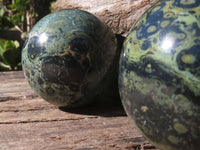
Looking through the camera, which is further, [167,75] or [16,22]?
[16,22]

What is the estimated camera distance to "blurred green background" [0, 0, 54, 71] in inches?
178

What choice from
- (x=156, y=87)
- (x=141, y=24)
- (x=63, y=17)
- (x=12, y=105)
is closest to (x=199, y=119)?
(x=156, y=87)

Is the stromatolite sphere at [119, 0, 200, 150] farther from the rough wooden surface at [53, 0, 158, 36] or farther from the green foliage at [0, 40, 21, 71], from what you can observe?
the green foliage at [0, 40, 21, 71]

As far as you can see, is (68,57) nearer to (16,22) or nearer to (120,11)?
(120,11)

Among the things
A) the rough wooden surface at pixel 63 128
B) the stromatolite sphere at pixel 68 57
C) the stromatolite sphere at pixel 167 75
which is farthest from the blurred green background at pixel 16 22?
the stromatolite sphere at pixel 167 75

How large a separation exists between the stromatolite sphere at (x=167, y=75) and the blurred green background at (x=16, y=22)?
337 centimetres

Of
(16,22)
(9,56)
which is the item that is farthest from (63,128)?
(16,22)

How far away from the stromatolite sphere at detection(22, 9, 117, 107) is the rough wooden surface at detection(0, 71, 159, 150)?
169 millimetres

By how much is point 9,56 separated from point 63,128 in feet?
9.37

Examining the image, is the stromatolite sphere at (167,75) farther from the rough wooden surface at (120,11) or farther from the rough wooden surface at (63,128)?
the rough wooden surface at (120,11)

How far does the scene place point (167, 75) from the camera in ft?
4.32

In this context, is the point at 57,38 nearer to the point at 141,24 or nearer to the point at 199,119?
the point at 141,24

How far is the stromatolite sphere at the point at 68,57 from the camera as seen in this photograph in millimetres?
1937

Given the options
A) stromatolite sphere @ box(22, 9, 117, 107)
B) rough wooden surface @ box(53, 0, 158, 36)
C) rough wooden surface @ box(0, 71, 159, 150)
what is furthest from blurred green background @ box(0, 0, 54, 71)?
stromatolite sphere @ box(22, 9, 117, 107)
